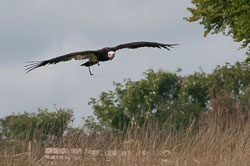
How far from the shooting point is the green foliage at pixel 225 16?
2163cm

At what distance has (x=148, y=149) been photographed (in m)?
10.2

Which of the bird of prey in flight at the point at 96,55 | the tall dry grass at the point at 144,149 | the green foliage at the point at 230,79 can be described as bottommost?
the tall dry grass at the point at 144,149

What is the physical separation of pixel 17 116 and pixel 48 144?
137 feet

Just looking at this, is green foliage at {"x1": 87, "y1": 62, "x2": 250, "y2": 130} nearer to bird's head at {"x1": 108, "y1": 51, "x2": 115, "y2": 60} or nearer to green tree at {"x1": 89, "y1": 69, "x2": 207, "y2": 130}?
green tree at {"x1": 89, "y1": 69, "x2": 207, "y2": 130}

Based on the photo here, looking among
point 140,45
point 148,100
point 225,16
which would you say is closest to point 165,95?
point 148,100

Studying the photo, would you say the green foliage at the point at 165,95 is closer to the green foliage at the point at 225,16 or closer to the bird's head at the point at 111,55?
the green foliage at the point at 225,16

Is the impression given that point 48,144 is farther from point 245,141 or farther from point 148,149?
point 245,141

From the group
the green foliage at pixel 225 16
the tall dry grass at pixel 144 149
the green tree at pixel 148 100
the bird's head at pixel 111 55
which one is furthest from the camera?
the green tree at pixel 148 100

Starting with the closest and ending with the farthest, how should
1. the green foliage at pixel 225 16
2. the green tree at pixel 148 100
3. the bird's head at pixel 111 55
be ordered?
the bird's head at pixel 111 55 → the green foliage at pixel 225 16 → the green tree at pixel 148 100

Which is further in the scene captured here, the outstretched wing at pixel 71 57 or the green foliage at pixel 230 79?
the green foliage at pixel 230 79

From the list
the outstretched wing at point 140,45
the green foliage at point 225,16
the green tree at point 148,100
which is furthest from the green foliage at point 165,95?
the outstretched wing at point 140,45

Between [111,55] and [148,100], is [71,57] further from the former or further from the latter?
[148,100]

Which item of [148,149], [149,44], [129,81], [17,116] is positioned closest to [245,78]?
[129,81]

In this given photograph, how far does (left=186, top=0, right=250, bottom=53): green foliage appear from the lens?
21.6m
